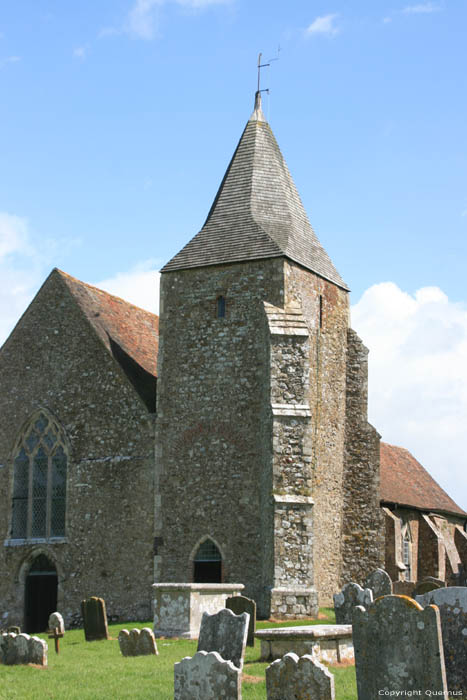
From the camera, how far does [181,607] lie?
17.0 m

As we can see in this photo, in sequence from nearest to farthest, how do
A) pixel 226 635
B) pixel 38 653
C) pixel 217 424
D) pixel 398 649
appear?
pixel 398 649
pixel 226 635
pixel 38 653
pixel 217 424

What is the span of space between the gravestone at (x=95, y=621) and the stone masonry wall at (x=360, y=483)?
856cm

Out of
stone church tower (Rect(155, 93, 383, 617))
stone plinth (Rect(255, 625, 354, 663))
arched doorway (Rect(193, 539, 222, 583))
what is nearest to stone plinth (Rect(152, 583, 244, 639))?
stone church tower (Rect(155, 93, 383, 617))

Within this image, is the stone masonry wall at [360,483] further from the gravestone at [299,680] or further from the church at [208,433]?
the gravestone at [299,680]

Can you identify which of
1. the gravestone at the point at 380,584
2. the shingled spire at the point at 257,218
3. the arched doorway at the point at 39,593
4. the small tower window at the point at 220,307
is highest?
the shingled spire at the point at 257,218

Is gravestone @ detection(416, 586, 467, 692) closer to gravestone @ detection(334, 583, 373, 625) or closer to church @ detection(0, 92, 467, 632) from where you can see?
gravestone @ detection(334, 583, 373, 625)

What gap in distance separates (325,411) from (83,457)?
6.91 meters

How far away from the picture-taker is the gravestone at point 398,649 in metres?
8.51

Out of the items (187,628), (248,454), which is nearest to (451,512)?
(248,454)

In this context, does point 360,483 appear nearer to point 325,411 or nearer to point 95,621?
point 325,411

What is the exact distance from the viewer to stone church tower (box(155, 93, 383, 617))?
21578mm

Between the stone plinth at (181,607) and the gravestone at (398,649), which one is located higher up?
the gravestone at (398,649)

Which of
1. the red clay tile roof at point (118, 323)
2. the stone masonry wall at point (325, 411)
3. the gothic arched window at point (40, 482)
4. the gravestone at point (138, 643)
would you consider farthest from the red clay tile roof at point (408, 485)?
the gravestone at point (138, 643)

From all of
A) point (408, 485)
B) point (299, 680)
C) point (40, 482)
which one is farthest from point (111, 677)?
point (408, 485)
